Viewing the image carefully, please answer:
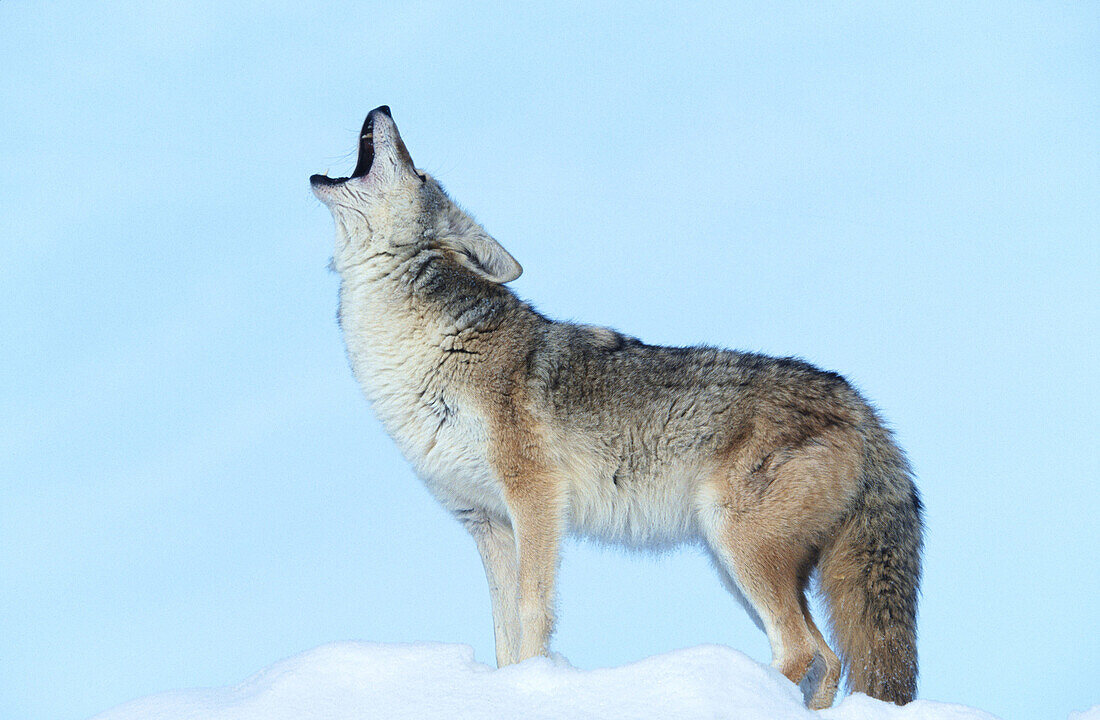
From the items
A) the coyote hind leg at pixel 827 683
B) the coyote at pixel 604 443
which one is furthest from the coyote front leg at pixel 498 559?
the coyote hind leg at pixel 827 683

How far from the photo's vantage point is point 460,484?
23.6 feet

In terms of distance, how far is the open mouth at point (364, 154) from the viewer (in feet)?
25.5

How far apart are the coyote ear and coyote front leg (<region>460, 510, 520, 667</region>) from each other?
175 centimetres

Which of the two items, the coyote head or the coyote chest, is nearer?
the coyote chest

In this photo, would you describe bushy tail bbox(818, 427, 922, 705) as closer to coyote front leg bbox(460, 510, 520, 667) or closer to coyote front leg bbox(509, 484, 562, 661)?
coyote front leg bbox(509, 484, 562, 661)

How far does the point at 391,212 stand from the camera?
7.68 metres

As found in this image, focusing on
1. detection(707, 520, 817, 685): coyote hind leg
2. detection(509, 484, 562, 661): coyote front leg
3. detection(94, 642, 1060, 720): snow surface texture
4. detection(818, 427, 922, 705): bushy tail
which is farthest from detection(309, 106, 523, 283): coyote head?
detection(94, 642, 1060, 720): snow surface texture

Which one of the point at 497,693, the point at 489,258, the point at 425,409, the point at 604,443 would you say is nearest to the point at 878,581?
the point at 604,443

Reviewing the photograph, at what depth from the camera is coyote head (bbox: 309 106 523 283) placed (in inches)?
302

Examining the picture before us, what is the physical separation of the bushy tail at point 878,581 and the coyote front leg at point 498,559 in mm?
2095

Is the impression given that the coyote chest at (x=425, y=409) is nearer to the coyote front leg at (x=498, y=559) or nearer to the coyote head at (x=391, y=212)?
the coyote front leg at (x=498, y=559)

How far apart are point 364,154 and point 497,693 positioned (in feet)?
14.2

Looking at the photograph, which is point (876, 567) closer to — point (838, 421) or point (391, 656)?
point (838, 421)

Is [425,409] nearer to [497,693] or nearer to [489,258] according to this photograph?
[489,258]
